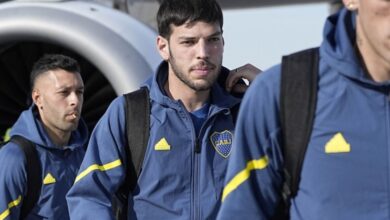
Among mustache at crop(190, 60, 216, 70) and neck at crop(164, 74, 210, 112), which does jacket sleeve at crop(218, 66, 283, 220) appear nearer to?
mustache at crop(190, 60, 216, 70)

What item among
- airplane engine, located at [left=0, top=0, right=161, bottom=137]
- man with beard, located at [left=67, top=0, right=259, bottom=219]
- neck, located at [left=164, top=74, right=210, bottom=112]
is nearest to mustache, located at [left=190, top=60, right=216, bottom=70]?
man with beard, located at [left=67, top=0, right=259, bottom=219]

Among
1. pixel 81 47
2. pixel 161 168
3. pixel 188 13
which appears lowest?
pixel 81 47

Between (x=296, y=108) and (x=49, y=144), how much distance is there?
2618 mm

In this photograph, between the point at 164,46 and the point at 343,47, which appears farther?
the point at 164,46

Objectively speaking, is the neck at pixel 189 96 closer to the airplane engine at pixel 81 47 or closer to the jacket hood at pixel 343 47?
the jacket hood at pixel 343 47

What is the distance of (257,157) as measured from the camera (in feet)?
7.08

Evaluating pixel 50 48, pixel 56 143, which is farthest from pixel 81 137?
pixel 50 48

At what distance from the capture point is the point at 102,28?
6270mm

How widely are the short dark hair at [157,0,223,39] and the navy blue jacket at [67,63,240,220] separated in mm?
268

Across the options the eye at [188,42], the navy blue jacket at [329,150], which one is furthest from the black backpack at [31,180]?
the navy blue jacket at [329,150]

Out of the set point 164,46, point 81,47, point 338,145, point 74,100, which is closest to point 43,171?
point 74,100

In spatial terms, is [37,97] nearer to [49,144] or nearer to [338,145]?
[49,144]

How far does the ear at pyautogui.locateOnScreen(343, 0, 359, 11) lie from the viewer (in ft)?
6.96

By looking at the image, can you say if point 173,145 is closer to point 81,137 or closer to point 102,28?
point 81,137
